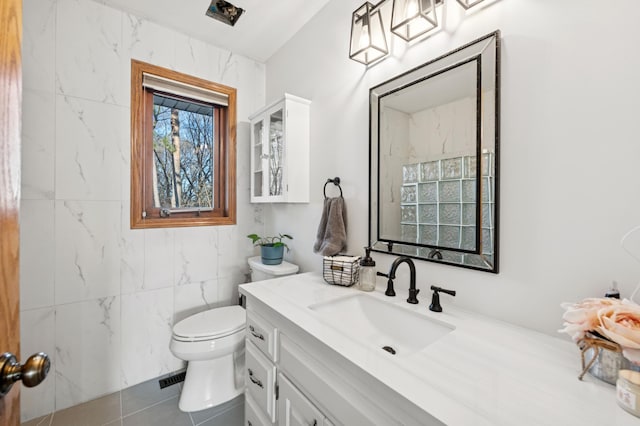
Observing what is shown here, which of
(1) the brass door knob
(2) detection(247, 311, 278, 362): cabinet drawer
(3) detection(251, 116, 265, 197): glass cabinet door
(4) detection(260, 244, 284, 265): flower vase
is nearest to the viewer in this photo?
(1) the brass door knob

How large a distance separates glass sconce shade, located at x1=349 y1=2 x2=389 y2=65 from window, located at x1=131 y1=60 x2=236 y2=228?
1.18m

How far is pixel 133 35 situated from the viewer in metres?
1.78

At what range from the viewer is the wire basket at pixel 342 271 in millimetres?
1290

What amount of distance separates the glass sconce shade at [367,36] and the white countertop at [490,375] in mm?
1220

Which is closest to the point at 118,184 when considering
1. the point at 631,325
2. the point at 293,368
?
the point at 293,368

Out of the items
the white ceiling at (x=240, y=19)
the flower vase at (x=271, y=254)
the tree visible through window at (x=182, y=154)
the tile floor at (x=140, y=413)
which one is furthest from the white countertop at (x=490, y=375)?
the white ceiling at (x=240, y=19)

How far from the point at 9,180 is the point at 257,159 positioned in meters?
1.66

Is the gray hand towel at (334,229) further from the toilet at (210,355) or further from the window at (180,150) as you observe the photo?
the window at (180,150)

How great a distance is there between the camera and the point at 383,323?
3.63 ft

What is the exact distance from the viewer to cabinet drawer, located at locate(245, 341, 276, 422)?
41.4 inches

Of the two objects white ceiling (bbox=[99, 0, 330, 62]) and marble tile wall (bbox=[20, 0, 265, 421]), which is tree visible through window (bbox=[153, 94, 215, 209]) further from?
white ceiling (bbox=[99, 0, 330, 62])

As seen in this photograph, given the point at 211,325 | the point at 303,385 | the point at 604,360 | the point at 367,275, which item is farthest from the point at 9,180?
the point at 211,325

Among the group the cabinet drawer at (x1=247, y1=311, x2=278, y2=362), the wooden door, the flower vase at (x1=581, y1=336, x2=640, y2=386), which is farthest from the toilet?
the flower vase at (x1=581, y1=336, x2=640, y2=386)

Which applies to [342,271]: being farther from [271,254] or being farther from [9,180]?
[9,180]
